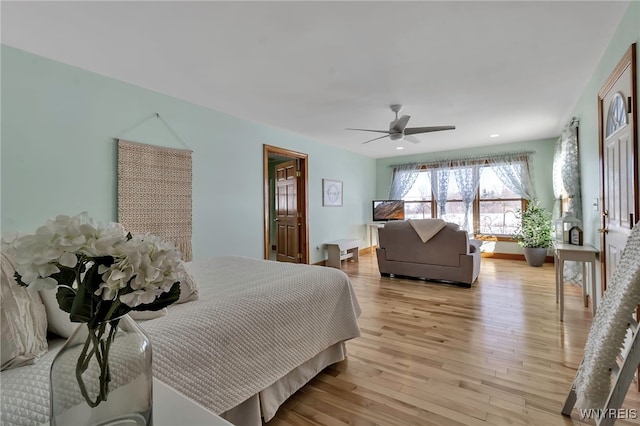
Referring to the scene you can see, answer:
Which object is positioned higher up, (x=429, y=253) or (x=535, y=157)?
(x=535, y=157)

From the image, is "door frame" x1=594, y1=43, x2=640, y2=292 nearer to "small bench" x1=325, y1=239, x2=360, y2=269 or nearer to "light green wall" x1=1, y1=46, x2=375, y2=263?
"small bench" x1=325, y1=239, x2=360, y2=269

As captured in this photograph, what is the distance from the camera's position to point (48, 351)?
3.42 ft

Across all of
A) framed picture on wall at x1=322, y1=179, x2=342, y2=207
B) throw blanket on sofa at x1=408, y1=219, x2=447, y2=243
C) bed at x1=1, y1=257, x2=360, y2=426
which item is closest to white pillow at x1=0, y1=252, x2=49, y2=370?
bed at x1=1, y1=257, x2=360, y2=426

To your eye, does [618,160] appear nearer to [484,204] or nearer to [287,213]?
[287,213]

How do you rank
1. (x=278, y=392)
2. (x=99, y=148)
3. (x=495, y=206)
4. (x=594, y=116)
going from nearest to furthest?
Answer: 1. (x=278, y=392)
2. (x=99, y=148)
3. (x=594, y=116)
4. (x=495, y=206)

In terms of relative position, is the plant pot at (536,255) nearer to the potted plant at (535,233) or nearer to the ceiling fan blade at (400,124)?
the potted plant at (535,233)

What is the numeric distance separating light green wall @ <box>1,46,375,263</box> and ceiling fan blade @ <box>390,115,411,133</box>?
1900mm

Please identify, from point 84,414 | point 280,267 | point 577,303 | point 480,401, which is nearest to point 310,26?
point 280,267

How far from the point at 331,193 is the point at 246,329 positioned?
479 centimetres

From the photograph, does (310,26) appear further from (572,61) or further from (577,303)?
(577,303)

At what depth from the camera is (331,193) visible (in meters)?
6.12

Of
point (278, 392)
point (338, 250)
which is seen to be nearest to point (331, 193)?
point (338, 250)

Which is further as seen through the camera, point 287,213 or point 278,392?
point 287,213

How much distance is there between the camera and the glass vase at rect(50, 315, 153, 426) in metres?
0.59
